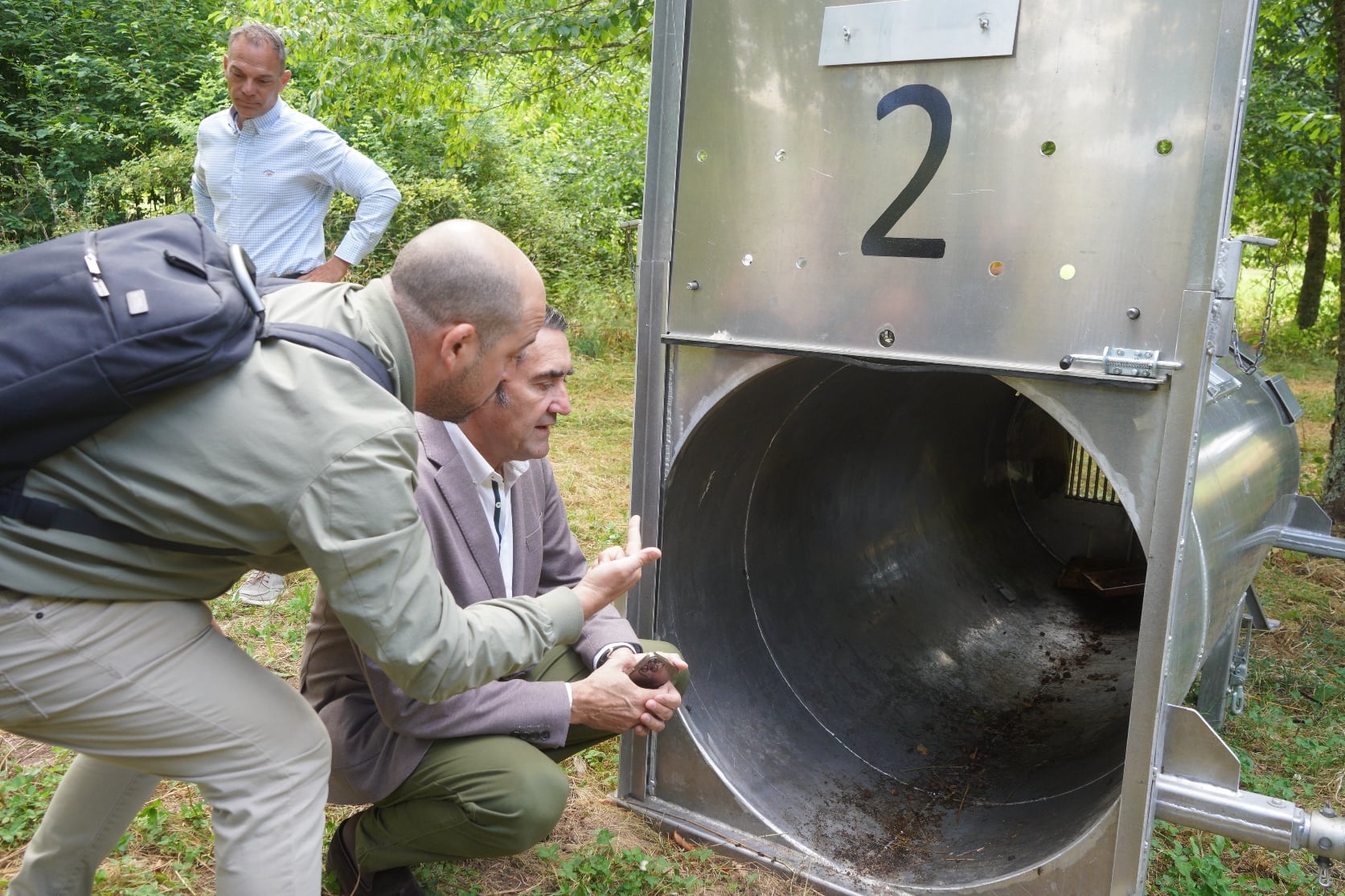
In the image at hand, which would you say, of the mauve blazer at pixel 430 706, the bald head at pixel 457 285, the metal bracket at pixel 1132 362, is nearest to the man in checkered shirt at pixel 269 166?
the mauve blazer at pixel 430 706

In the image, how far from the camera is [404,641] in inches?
73.5

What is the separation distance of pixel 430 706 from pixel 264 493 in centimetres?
89

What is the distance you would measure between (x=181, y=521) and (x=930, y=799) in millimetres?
2378

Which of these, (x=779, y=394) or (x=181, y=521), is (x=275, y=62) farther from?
(x=181, y=521)

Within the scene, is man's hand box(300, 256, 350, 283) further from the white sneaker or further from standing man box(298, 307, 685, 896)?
standing man box(298, 307, 685, 896)

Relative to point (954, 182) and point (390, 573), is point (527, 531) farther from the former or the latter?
point (954, 182)

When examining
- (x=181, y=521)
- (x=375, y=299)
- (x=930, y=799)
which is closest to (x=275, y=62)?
(x=375, y=299)

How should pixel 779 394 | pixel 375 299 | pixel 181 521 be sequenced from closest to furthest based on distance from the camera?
1. pixel 181 521
2. pixel 375 299
3. pixel 779 394

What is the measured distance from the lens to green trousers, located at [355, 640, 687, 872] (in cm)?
245

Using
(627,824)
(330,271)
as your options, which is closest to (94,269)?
(627,824)

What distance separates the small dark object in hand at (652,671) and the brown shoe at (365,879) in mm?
712

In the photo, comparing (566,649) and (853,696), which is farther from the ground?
(566,649)

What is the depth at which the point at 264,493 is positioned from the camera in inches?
67.7

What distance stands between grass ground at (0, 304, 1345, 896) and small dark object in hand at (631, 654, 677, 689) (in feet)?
1.74
